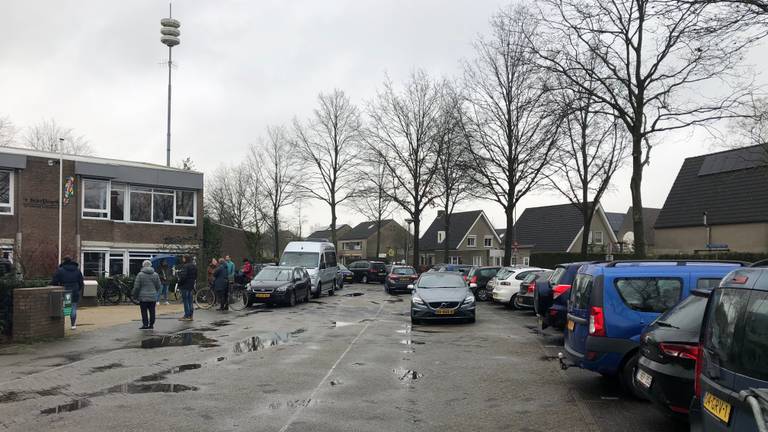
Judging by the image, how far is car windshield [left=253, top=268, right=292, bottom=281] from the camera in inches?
851

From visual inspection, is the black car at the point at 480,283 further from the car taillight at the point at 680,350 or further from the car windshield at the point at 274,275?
the car taillight at the point at 680,350

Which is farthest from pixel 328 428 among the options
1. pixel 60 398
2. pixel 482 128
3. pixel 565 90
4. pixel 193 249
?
pixel 482 128

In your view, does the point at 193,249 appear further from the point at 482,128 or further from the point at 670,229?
the point at 670,229

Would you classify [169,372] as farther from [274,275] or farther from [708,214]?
[708,214]

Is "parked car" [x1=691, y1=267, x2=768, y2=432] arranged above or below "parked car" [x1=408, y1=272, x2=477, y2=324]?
above

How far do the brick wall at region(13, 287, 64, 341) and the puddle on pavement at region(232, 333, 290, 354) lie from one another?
3906 millimetres

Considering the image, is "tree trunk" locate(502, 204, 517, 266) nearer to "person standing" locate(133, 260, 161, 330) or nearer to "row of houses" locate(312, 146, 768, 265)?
"row of houses" locate(312, 146, 768, 265)

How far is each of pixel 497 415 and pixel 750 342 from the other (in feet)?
11.8

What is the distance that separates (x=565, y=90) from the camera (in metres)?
19.5

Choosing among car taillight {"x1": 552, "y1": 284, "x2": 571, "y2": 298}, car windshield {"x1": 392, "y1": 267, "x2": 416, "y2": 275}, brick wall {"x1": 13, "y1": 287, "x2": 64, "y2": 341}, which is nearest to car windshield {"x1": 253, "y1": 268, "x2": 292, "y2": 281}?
brick wall {"x1": 13, "y1": 287, "x2": 64, "y2": 341}

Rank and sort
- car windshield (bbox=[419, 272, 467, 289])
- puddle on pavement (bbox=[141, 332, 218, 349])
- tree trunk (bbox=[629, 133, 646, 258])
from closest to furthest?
puddle on pavement (bbox=[141, 332, 218, 349]), car windshield (bbox=[419, 272, 467, 289]), tree trunk (bbox=[629, 133, 646, 258])

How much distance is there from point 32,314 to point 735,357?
12276mm

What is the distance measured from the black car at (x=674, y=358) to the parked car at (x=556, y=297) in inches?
208

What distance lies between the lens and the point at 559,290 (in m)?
12.3
